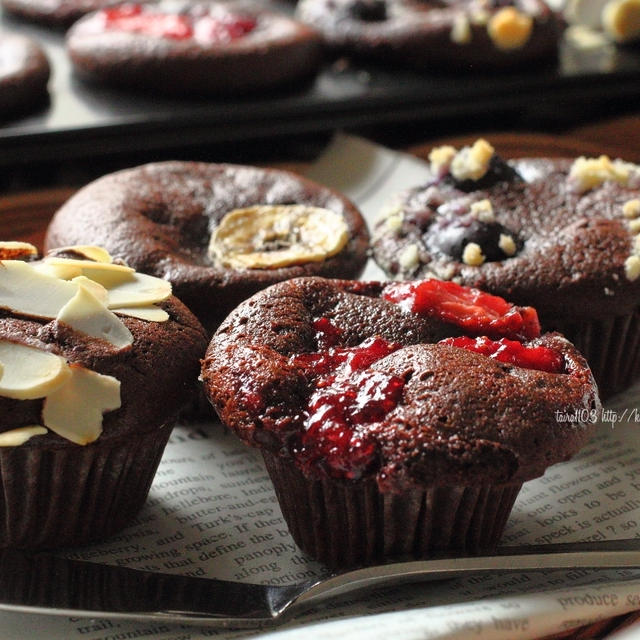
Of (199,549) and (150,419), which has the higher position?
(150,419)

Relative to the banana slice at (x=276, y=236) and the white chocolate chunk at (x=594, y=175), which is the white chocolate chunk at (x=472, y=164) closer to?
the white chocolate chunk at (x=594, y=175)

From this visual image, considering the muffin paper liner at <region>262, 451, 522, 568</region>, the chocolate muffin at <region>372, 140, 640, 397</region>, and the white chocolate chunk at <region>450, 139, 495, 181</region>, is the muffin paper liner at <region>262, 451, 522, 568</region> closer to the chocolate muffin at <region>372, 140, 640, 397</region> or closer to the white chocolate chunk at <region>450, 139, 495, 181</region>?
the chocolate muffin at <region>372, 140, 640, 397</region>

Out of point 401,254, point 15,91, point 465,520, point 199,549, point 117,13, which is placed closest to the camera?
point 465,520

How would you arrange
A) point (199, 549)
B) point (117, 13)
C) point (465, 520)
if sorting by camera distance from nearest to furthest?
point (465, 520)
point (199, 549)
point (117, 13)

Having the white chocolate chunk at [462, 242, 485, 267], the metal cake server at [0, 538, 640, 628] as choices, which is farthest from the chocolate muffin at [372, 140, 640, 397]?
the metal cake server at [0, 538, 640, 628]

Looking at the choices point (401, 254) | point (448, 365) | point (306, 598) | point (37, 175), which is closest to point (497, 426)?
point (448, 365)

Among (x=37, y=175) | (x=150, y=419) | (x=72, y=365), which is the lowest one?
(x=37, y=175)

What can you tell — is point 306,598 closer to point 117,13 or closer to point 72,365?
point 72,365

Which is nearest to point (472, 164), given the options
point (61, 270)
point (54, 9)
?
point (61, 270)
